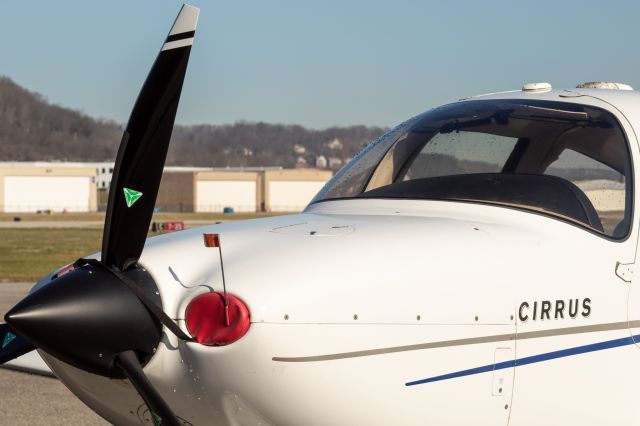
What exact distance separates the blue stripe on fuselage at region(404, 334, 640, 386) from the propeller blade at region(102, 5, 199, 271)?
4.13 feet

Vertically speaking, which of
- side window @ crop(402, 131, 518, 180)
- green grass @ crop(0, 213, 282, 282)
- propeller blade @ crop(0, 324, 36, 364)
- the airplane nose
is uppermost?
side window @ crop(402, 131, 518, 180)

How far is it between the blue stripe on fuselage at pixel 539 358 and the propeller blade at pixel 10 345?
176 cm

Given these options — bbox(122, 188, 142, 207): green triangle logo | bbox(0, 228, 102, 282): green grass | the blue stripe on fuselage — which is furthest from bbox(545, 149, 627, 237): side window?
bbox(0, 228, 102, 282): green grass

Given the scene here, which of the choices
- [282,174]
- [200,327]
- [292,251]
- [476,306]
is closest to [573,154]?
[476,306]

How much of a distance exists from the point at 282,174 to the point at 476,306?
420ft

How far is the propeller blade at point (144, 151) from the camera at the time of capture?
432 centimetres

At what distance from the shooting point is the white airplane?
4.07 meters

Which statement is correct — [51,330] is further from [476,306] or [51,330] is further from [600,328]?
[600,328]

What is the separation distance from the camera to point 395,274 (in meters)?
4.31

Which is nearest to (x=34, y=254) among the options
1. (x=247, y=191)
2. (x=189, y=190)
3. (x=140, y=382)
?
(x=140, y=382)

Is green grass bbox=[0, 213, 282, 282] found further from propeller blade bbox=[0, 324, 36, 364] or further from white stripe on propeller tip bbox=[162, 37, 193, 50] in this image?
white stripe on propeller tip bbox=[162, 37, 193, 50]

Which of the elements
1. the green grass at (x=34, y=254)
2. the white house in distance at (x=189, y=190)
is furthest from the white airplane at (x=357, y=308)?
the white house in distance at (x=189, y=190)

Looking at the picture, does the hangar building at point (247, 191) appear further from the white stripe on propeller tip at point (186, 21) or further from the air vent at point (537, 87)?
the white stripe on propeller tip at point (186, 21)

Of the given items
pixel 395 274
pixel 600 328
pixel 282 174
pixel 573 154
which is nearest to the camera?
pixel 395 274
